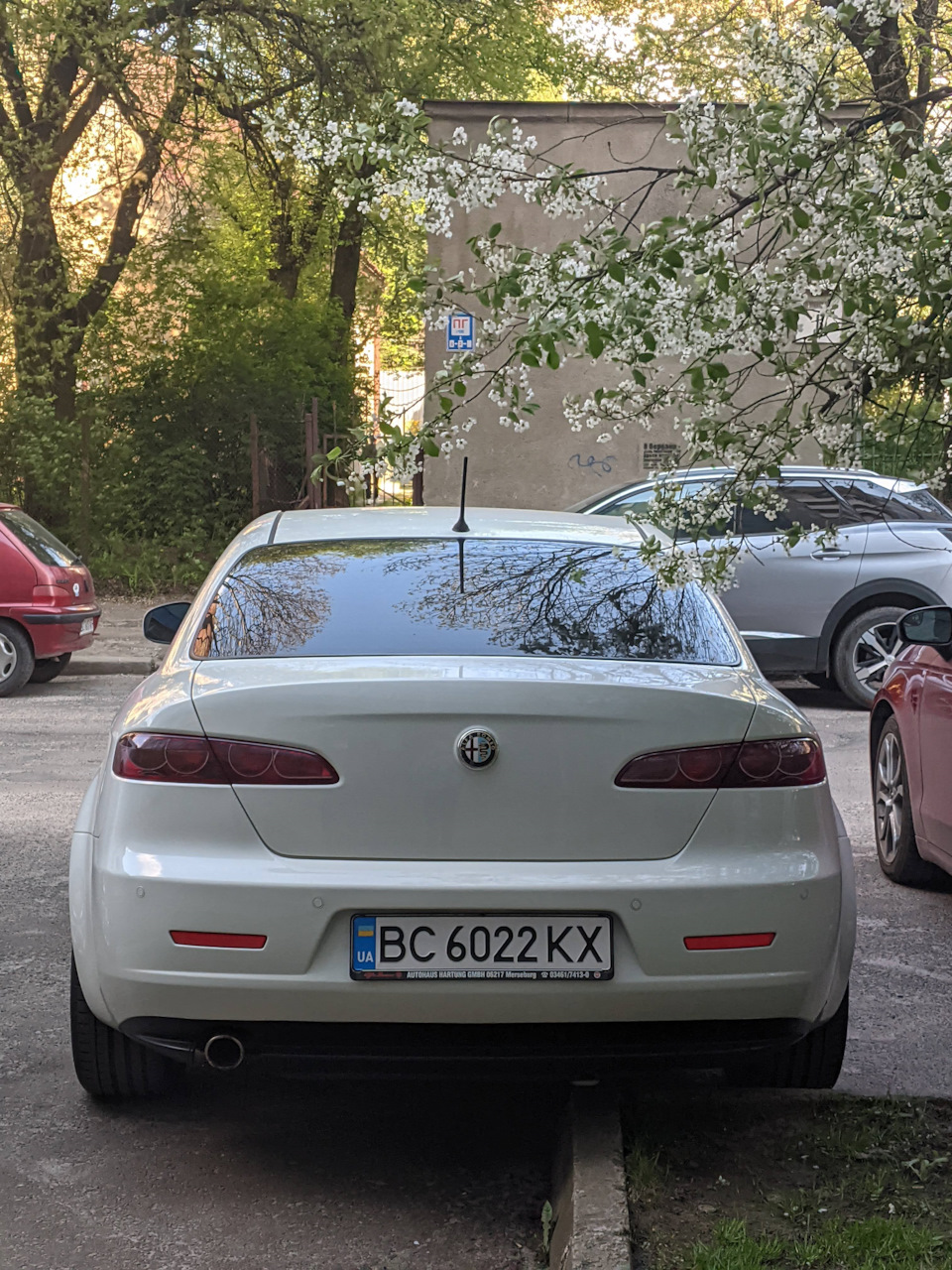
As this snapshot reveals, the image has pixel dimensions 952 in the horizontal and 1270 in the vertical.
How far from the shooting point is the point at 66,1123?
159 inches

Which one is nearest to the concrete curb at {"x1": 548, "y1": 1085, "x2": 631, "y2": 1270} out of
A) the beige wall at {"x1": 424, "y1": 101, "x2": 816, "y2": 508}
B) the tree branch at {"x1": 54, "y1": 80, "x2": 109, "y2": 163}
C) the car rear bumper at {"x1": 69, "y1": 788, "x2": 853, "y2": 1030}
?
the car rear bumper at {"x1": 69, "y1": 788, "x2": 853, "y2": 1030}

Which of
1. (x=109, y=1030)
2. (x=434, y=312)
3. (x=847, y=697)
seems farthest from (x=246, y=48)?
(x=109, y=1030)

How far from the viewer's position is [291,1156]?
3877mm

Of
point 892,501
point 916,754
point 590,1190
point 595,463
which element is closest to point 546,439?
point 595,463

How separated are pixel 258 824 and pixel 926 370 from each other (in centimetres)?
210

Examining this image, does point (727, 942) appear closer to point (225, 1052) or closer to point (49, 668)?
point (225, 1052)

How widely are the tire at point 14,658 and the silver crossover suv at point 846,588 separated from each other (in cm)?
548

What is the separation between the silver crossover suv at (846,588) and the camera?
11906mm

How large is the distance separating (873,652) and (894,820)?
5.50 m

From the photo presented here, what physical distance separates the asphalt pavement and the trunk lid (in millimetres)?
839

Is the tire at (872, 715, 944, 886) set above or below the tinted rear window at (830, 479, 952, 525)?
below

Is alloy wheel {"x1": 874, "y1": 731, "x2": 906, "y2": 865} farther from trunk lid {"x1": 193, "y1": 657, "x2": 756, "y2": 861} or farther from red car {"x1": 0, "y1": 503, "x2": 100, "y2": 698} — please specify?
red car {"x1": 0, "y1": 503, "x2": 100, "y2": 698}

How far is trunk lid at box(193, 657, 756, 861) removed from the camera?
3.44 m

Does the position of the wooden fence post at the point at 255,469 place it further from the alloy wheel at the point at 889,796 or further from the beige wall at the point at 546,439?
the alloy wheel at the point at 889,796
